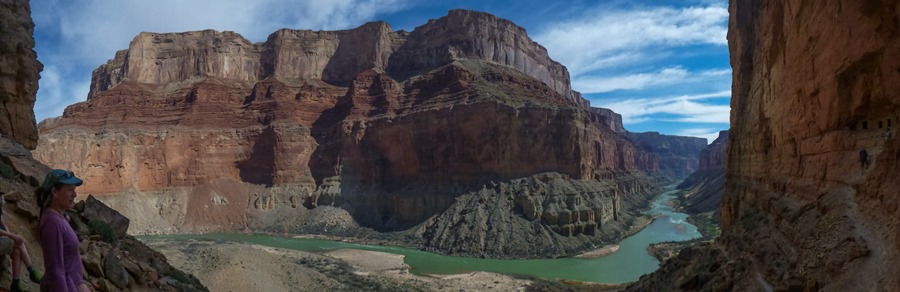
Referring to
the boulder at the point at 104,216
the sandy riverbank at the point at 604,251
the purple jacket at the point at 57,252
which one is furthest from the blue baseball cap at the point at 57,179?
the sandy riverbank at the point at 604,251

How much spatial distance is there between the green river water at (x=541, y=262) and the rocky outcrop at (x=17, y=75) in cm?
2904

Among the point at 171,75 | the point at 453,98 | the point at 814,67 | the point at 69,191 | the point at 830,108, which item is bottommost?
the point at 69,191

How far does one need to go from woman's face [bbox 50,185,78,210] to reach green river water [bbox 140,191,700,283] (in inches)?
1377

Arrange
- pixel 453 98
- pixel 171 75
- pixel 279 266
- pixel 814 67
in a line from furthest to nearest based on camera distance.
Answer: pixel 171 75, pixel 453 98, pixel 279 266, pixel 814 67

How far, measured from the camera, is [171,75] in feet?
271

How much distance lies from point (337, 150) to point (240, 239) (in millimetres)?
19005

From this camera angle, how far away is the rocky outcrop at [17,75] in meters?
11.6

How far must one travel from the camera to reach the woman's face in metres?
4.09

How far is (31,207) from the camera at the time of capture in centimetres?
699

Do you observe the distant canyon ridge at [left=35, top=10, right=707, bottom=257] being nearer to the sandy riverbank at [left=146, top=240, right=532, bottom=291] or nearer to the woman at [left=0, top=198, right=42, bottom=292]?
the sandy riverbank at [left=146, top=240, right=532, bottom=291]

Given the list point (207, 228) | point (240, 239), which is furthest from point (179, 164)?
point (240, 239)

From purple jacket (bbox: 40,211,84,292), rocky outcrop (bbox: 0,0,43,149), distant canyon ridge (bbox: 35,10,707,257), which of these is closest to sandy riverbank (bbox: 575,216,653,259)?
distant canyon ridge (bbox: 35,10,707,257)

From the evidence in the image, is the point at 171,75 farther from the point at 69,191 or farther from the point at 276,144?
the point at 69,191

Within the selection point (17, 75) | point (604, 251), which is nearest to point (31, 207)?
point (17, 75)
